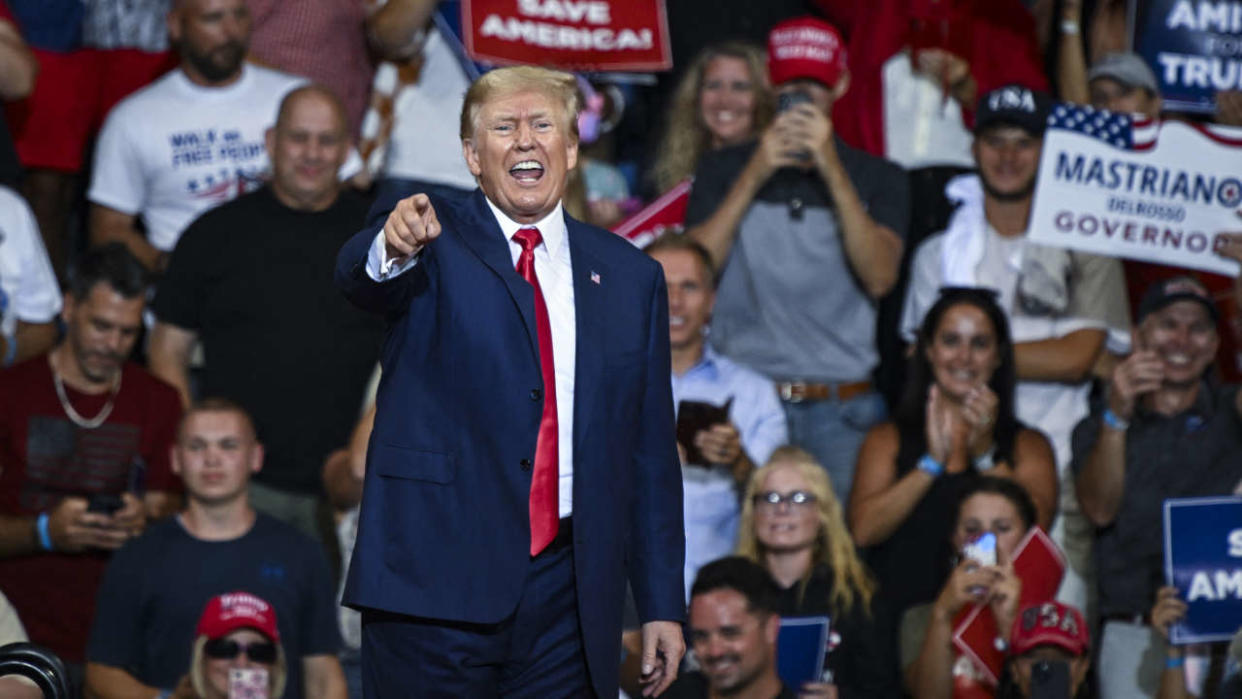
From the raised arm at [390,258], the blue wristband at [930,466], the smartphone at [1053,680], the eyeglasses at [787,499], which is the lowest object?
the smartphone at [1053,680]

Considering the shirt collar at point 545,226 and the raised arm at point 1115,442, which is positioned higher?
the shirt collar at point 545,226

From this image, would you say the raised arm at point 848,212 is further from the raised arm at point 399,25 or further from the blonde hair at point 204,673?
the blonde hair at point 204,673

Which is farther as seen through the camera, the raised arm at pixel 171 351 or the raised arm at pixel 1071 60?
the raised arm at pixel 1071 60

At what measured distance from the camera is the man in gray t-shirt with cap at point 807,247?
648cm

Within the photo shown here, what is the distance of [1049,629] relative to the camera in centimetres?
534

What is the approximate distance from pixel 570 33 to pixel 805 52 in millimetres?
878

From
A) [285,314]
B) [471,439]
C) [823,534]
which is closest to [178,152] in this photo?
[285,314]

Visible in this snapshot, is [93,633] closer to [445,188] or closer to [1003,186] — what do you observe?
[445,188]

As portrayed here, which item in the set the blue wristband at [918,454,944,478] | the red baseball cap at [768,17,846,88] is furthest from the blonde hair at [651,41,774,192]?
the blue wristband at [918,454,944,478]

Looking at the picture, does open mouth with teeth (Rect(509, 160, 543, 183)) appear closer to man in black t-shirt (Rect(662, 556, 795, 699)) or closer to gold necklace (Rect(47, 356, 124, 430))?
man in black t-shirt (Rect(662, 556, 795, 699))

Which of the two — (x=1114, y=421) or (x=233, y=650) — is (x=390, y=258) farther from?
(x=1114, y=421)

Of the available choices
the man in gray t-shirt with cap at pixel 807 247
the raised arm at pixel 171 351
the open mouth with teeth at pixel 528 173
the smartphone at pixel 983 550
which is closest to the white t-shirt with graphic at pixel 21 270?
the raised arm at pixel 171 351

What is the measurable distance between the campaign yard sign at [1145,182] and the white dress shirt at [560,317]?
355 cm

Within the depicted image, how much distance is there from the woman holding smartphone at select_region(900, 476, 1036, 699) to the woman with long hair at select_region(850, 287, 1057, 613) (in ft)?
0.35
